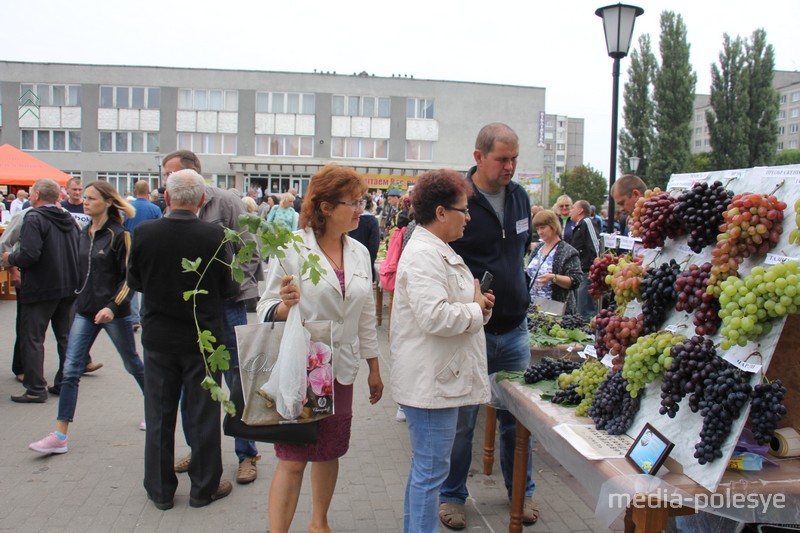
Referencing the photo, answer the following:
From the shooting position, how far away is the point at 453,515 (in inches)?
142

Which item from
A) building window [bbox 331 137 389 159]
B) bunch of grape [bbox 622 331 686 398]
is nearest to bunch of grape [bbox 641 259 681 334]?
→ bunch of grape [bbox 622 331 686 398]

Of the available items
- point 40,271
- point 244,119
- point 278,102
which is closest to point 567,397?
point 40,271

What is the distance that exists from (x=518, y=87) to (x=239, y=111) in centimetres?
1909

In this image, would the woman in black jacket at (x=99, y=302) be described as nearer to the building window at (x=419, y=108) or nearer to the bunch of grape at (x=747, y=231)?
the bunch of grape at (x=747, y=231)

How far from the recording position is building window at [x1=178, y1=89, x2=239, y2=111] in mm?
41969

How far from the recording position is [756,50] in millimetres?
41000

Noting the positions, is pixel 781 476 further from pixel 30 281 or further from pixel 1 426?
pixel 30 281

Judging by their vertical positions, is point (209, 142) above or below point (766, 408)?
above

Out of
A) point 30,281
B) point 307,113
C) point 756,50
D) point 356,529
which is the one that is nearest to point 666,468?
point 356,529

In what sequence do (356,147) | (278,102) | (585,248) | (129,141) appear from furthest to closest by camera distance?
(356,147)
(278,102)
(129,141)
(585,248)

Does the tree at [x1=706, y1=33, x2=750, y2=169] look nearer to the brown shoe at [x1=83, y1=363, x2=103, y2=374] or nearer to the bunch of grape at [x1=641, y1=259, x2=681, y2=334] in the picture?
the brown shoe at [x1=83, y1=363, x2=103, y2=374]

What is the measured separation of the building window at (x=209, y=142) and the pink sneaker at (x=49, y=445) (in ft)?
131

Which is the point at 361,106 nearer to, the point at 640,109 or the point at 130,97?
the point at 130,97

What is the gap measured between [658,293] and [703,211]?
36 cm
